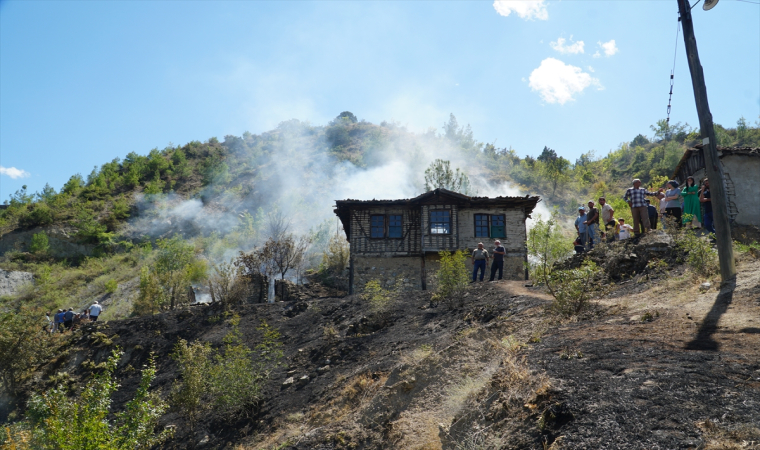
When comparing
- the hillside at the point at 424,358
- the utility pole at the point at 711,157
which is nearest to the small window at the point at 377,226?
the hillside at the point at 424,358

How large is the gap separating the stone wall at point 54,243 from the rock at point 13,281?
4243 mm

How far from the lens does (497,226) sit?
2231 centimetres

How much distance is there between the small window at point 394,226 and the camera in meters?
22.4

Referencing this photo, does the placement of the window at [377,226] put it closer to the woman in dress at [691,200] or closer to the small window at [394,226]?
the small window at [394,226]

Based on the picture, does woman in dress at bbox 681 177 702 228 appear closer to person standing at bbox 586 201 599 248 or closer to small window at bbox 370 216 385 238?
person standing at bbox 586 201 599 248

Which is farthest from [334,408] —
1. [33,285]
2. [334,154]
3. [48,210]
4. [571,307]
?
[334,154]

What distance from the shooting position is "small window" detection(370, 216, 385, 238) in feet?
73.3

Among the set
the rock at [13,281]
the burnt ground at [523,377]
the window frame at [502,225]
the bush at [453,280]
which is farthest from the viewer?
the rock at [13,281]

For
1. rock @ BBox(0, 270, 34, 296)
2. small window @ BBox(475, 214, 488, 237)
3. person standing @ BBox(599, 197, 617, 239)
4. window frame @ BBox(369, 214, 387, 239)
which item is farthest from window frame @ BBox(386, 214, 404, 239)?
rock @ BBox(0, 270, 34, 296)

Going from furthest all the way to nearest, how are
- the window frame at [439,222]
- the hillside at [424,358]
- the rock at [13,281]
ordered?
the rock at [13,281] → the window frame at [439,222] → the hillside at [424,358]

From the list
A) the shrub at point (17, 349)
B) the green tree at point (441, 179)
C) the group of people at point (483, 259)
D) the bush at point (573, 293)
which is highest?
the green tree at point (441, 179)

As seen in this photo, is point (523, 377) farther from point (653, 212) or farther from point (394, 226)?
point (394, 226)

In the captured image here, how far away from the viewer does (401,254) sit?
21938 mm

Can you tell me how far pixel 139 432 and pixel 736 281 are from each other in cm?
951
